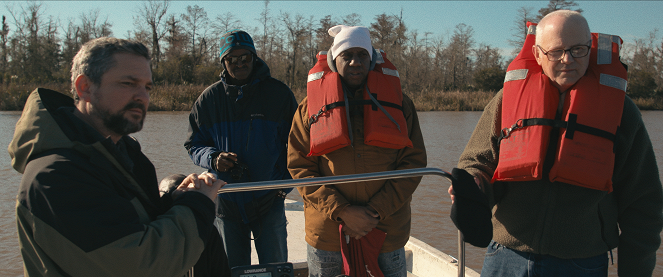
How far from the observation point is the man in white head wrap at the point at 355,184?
2.19 metres

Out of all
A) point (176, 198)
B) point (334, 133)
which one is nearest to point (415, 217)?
point (334, 133)

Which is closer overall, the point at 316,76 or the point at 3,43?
the point at 316,76

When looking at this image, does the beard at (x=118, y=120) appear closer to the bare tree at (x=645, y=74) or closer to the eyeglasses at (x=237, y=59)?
the eyeglasses at (x=237, y=59)

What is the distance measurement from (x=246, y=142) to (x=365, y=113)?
2.81 ft

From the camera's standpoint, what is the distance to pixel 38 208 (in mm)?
1109

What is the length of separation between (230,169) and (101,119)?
127 cm

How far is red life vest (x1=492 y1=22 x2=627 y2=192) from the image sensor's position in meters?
1.74

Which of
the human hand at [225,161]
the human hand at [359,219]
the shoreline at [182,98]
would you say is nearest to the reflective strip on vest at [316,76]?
the human hand at [225,161]

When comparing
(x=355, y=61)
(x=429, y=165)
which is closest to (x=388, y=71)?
(x=355, y=61)

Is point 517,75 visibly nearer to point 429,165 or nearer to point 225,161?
point 225,161

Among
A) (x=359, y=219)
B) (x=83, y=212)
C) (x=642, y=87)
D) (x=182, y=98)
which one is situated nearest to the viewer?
(x=83, y=212)

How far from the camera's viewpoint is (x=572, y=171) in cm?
174

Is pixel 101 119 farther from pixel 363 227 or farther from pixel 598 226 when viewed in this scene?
pixel 598 226

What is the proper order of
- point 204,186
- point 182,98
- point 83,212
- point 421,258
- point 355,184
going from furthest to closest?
point 182,98, point 421,258, point 355,184, point 204,186, point 83,212
